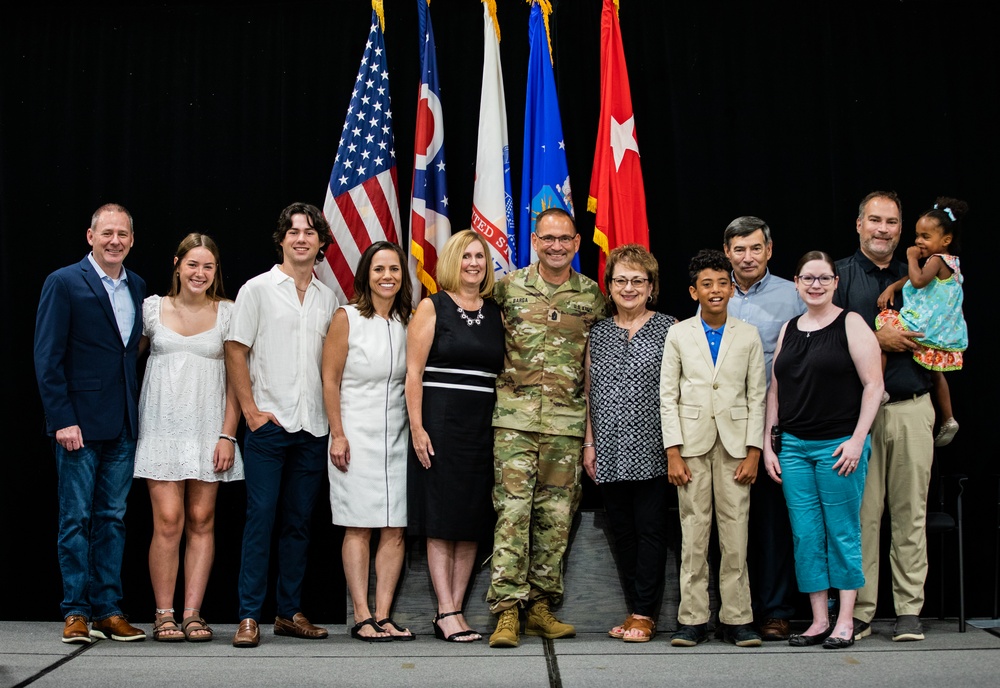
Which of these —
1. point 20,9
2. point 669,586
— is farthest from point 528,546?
point 20,9

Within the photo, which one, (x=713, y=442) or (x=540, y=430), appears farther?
(x=540, y=430)

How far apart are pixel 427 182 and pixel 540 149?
53 cm

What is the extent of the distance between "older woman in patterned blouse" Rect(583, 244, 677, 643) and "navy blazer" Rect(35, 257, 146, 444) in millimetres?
1762

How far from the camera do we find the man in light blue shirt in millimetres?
3805

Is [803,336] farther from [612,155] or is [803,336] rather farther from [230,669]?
[230,669]

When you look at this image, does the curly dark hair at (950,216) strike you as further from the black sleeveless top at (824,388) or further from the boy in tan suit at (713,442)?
the boy in tan suit at (713,442)

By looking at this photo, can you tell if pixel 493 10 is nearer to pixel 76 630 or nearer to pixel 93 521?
pixel 93 521

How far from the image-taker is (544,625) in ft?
12.5

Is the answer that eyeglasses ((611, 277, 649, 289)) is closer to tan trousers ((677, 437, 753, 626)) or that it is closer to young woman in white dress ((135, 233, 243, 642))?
tan trousers ((677, 437, 753, 626))

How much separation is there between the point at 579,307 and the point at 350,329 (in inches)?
34.5

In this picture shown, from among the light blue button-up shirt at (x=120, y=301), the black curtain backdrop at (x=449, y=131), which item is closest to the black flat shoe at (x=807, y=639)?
the black curtain backdrop at (x=449, y=131)

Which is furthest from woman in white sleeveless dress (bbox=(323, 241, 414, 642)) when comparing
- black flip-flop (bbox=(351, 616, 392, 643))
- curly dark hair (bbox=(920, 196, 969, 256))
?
curly dark hair (bbox=(920, 196, 969, 256))

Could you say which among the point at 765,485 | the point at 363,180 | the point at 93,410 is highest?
the point at 363,180

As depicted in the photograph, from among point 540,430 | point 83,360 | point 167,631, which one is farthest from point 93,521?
point 540,430
